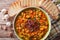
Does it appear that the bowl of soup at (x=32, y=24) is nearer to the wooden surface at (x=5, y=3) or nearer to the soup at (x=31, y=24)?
the soup at (x=31, y=24)

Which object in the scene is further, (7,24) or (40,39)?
(7,24)

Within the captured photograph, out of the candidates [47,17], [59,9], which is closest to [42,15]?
[47,17]

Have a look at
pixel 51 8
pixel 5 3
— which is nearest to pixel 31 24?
pixel 51 8

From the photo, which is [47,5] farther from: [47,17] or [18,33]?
[18,33]

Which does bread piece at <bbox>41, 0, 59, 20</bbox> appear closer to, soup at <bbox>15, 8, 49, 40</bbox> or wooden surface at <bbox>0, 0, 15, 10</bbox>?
soup at <bbox>15, 8, 49, 40</bbox>

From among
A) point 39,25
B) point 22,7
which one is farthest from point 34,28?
point 22,7

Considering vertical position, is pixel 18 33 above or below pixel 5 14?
below

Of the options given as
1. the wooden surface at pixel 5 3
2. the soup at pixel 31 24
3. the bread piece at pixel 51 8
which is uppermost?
the wooden surface at pixel 5 3

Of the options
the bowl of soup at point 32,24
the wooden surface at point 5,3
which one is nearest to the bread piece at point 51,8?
the bowl of soup at point 32,24
